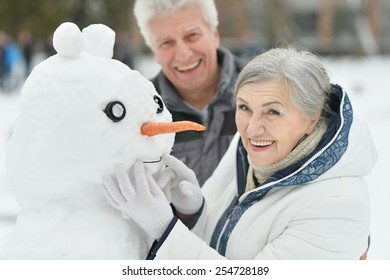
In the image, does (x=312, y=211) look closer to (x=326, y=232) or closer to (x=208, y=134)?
(x=326, y=232)

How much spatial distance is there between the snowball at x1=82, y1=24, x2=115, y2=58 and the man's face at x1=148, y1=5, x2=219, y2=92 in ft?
2.48

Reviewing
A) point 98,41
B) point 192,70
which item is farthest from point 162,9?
point 98,41

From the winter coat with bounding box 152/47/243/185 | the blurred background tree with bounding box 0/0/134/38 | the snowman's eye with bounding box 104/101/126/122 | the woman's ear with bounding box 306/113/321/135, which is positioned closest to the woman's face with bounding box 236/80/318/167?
the woman's ear with bounding box 306/113/321/135

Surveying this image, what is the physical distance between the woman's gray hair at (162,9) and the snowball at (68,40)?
35.4 inches

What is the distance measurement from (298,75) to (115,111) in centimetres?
61

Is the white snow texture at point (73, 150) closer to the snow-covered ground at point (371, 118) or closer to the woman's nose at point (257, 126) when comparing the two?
the snow-covered ground at point (371, 118)

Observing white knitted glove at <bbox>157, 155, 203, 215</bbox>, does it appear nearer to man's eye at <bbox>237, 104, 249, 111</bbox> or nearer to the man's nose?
man's eye at <bbox>237, 104, 249, 111</bbox>

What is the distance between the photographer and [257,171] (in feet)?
6.09

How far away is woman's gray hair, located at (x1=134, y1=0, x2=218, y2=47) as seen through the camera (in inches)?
96.9

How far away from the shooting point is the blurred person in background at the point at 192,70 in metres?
2.50

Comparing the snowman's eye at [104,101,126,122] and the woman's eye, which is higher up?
the snowman's eye at [104,101,126,122]

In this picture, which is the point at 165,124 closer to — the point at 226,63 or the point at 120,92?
the point at 120,92
